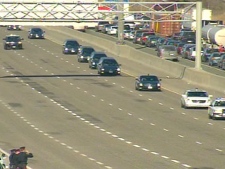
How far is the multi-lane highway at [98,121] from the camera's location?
38.1m

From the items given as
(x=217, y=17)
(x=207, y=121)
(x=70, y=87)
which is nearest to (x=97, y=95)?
(x=70, y=87)

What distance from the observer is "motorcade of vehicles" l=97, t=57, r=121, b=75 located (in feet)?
258

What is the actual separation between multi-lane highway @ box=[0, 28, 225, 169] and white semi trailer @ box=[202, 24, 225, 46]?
1123 centimetres

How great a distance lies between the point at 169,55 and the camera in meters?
84.6

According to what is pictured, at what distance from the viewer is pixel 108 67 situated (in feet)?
258

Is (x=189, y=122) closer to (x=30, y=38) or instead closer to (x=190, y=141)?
(x=190, y=141)

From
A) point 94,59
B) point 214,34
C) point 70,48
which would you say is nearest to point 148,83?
point 94,59

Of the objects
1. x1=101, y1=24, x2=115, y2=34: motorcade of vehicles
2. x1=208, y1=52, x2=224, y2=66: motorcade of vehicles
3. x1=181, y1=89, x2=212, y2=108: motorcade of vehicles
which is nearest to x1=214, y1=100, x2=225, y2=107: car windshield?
x1=181, y1=89, x2=212, y2=108: motorcade of vehicles

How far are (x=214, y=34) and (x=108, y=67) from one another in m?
19.2

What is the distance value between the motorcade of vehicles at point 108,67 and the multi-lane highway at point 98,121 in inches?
24.6

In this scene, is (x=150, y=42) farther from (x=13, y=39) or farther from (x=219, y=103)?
(x=219, y=103)

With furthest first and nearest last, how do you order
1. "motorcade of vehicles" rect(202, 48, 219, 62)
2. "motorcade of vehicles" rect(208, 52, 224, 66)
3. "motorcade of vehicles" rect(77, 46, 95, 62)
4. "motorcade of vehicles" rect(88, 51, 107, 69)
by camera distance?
"motorcade of vehicles" rect(77, 46, 95, 62), "motorcade of vehicles" rect(202, 48, 219, 62), "motorcade of vehicles" rect(88, 51, 107, 69), "motorcade of vehicles" rect(208, 52, 224, 66)

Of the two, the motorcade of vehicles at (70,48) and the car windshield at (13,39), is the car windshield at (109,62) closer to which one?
the motorcade of vehicles at (70,48)

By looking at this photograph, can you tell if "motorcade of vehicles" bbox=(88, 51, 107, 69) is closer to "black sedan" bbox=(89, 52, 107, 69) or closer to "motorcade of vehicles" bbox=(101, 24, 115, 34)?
"black sedan" bbox=(89, 52, 107, 69)
